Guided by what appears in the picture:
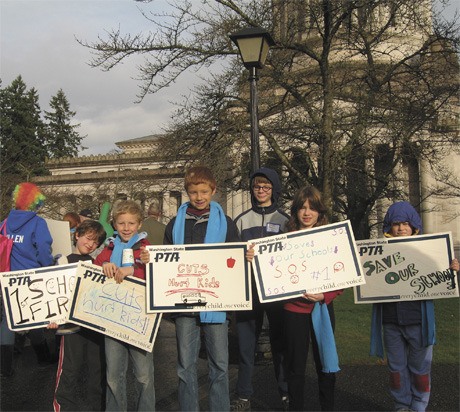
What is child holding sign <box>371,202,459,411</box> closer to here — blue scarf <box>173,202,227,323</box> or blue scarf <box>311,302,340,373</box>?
blue scarf <box>311,302,340,373</box>

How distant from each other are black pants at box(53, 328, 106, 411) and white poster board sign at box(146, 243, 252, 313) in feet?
2.49

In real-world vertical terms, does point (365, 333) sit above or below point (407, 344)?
below

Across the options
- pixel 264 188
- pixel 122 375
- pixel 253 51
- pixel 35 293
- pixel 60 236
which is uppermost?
pixel 253 51

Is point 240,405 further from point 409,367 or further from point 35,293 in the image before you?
point 35,293

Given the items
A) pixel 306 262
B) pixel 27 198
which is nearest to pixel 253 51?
pixel 27 198

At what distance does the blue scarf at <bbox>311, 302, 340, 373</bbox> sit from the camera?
5129 mm

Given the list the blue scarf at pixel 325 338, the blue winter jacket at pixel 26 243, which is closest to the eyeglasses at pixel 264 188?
the blue scarf at pixel 325 338

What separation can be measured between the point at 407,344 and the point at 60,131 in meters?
91.5

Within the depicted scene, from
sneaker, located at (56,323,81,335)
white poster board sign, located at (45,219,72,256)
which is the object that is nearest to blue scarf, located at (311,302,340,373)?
sneaker, located at (56,323,81,335)

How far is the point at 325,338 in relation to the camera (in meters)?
5.16

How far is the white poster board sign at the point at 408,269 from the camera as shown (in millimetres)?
5477

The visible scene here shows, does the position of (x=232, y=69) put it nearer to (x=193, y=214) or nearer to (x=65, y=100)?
(x=193, y=214)

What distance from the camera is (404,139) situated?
56.9 feet

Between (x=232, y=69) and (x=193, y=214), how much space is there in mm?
13594
